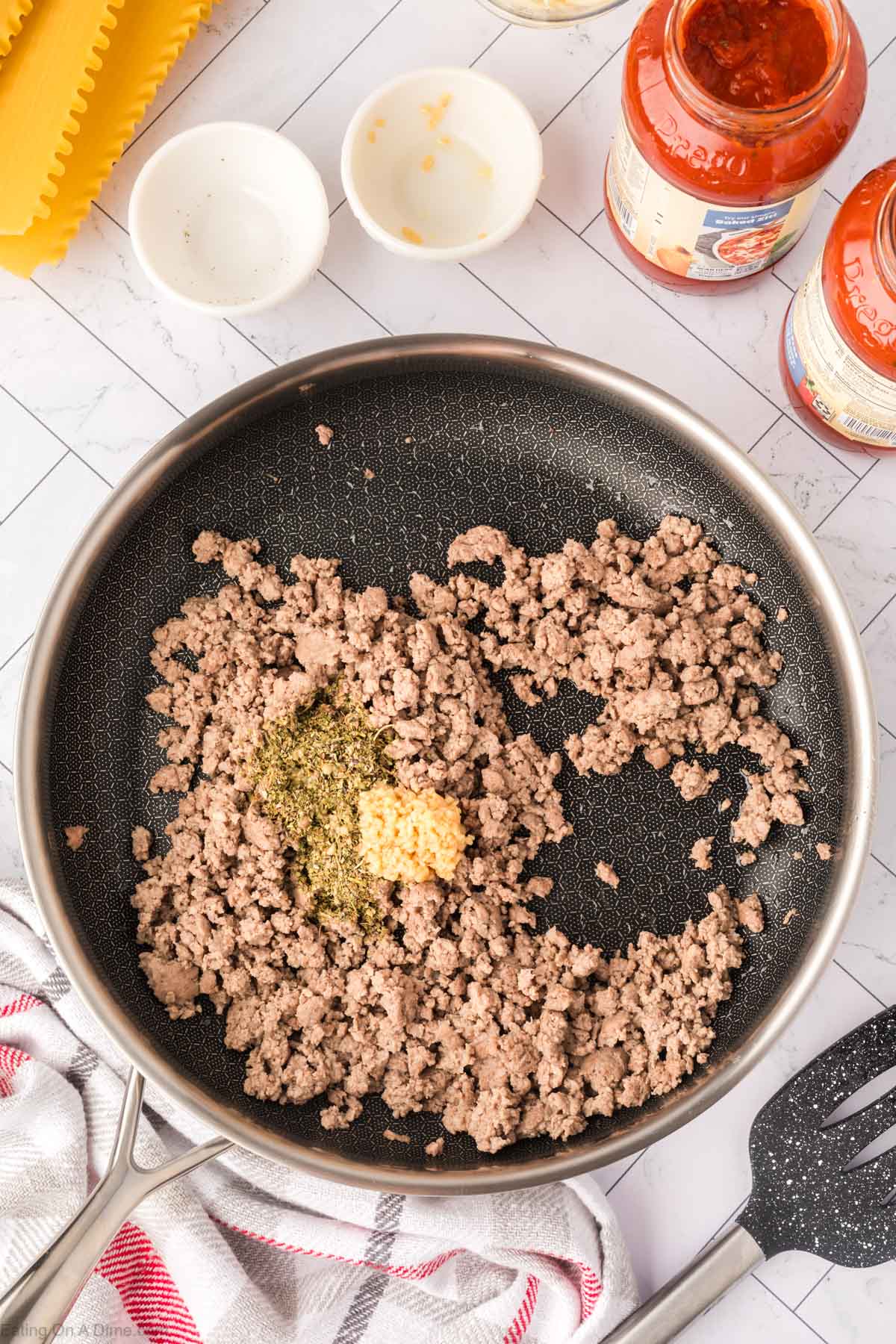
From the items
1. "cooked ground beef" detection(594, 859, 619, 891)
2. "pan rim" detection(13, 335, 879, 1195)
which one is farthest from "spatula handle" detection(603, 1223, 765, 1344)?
"cooked ground beef" detection(594, 859, 619, 891)

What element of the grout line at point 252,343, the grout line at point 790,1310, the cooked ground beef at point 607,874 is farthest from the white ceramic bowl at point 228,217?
the grout line at point 790,1310

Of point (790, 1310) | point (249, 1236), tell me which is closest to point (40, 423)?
point (249, 1236)

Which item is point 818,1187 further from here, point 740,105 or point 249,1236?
point 740,105

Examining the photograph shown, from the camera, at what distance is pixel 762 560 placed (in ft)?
3.74

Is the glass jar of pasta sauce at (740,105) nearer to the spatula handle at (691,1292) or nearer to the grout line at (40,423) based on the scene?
the grout line at (40,423)

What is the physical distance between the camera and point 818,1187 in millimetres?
1142

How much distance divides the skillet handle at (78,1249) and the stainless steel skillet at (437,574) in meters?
0.08

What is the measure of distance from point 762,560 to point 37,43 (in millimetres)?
896

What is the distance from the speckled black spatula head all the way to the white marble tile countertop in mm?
48

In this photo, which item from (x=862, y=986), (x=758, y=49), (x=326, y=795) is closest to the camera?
(x=758, y=49)

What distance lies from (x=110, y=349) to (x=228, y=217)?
187 millimetres

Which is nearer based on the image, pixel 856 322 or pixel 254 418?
pixel 856 322

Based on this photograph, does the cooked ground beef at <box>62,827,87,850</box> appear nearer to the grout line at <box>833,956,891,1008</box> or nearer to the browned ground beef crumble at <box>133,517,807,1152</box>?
the browned ground beef crumble at <box>133,517,807,1152</box>

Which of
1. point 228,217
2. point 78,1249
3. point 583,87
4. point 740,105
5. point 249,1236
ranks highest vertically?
point 740,105
